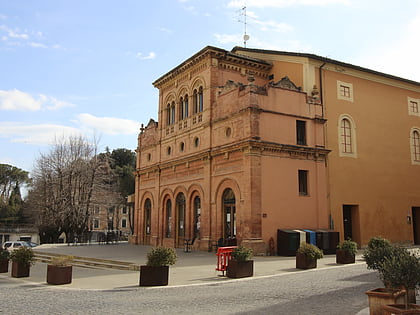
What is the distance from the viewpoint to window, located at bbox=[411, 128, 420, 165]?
30.4m

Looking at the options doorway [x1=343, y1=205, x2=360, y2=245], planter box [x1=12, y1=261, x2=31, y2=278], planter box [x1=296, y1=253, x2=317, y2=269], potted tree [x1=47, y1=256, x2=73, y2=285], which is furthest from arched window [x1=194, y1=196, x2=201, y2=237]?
potted tree [x1=47, y1=256, x2=73, y2=285]

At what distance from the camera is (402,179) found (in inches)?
1144

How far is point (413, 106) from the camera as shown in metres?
31.4

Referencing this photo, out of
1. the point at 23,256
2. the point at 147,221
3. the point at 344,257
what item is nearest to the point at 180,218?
the point at 147,221

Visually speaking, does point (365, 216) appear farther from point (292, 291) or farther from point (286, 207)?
point (292, 291)

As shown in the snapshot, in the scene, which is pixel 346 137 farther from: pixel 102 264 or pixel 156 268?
pixel 156 268

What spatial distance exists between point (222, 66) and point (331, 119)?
311 inches

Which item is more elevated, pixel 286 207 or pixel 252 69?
pixel 252 69

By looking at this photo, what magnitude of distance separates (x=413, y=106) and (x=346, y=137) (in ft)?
27.9

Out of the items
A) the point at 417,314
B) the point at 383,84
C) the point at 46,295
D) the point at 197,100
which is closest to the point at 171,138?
the point at 197,100

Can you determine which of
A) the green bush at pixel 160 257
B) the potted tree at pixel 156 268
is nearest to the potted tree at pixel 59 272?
the potted tree at pixel 156 268

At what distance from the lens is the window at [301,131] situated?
2430cm

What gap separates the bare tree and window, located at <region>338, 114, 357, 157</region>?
27.2m

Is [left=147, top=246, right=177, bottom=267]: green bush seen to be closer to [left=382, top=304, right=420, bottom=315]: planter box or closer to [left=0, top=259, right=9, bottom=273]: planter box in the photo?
[left=0, top=259, right=9, bottom=273]: planter box
